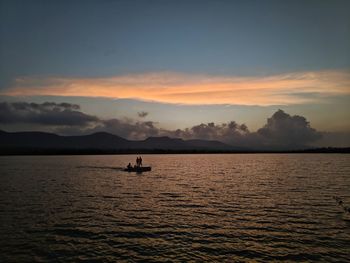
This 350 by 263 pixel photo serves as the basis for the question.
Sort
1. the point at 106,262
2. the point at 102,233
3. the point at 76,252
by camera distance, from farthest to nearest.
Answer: the point at 102,233 → the point at 76,252 → the point at 106,262

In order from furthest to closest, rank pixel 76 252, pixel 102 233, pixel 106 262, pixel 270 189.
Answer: pixel 270 189, pixel 102 233, pixel 76 252, pixel 106 262

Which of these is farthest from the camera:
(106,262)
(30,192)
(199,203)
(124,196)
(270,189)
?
(270,189)

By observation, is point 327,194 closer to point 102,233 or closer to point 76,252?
point 102,233

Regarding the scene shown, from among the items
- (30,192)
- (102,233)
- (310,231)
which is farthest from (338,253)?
(30,192)

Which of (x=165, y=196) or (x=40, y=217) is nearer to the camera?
(x=40, y=217)

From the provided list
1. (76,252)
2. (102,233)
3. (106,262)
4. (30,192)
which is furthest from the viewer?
(30,192)

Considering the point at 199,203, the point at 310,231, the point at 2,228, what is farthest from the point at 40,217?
the point at 310,231

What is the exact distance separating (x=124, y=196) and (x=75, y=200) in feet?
26.3

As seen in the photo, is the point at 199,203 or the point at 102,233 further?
the point at 199,203

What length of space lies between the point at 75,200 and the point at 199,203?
18.8 meters

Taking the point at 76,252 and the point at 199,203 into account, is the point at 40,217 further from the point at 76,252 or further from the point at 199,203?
the point at 199,203

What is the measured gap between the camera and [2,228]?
30.3m

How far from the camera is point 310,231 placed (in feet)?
97.7

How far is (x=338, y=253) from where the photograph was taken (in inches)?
941
